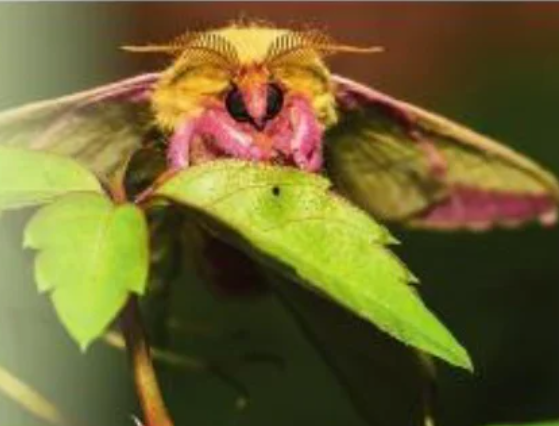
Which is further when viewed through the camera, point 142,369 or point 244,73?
point 244,73

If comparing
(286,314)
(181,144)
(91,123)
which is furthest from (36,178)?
(286,314)

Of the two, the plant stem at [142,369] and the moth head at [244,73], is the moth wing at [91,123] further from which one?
the plant stem at [142,369]

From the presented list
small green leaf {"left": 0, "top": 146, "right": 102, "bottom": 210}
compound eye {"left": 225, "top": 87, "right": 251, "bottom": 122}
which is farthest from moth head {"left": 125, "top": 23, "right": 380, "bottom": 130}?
small green leaf {"left": 0, "top": 146, "right": 102, "bottom": 210}

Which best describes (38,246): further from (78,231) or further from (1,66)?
(1,66)

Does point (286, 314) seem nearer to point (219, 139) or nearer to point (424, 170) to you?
point (424, 170)

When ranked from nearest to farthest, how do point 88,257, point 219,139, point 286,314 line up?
point 88,257 < point 219,139 < point 286,314

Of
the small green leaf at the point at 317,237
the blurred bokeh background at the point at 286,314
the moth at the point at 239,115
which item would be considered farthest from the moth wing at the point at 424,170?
the small green leaf at the point at 317,237

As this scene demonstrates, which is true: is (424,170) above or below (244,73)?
below
